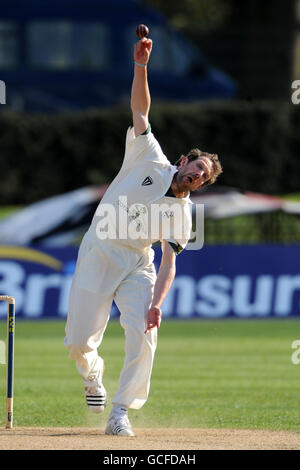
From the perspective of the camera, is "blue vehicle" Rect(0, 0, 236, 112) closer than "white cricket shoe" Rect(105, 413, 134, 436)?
No

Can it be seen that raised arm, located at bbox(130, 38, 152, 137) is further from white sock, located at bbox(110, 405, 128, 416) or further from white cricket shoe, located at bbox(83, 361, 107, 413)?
white sock, located at bbox(110, 405, 128, 416)

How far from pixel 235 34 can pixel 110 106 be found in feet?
17.5

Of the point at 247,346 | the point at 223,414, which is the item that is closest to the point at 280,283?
the point at 247,346

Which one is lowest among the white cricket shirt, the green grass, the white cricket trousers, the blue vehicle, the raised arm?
the green grass

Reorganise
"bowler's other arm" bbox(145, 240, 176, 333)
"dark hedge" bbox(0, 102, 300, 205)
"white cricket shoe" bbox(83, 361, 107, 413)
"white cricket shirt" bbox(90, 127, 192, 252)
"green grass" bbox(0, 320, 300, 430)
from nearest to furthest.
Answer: "bowler's other arm" bbox(145, 240, 176, 333) < "white cricket shirt" bbox(90, 127, 192, 252) < "white cricket shoe" bbox(83, 361, 107, 413) < "green grass" bbox(0, 320, 300, 430) < "dark hedge" bbox(0, 102, 300, 205)

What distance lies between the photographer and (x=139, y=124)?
8.88 metres

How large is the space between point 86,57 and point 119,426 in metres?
21.7

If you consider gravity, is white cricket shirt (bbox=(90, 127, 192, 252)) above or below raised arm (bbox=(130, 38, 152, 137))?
below

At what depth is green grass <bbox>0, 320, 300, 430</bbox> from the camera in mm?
10633

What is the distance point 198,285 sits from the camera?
765 inches

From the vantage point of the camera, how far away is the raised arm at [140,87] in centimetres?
877

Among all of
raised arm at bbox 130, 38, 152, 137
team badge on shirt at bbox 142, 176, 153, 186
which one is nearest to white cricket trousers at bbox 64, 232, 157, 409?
team badge on shirt at bbox 142, 176, 153, 186

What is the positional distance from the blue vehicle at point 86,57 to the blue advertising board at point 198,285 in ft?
34.2

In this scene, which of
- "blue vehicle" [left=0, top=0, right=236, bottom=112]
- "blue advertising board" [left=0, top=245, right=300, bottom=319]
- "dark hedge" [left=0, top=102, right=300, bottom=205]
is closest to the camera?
"blue advertising board" [left=0, top=245, right=300, bottom=319]
